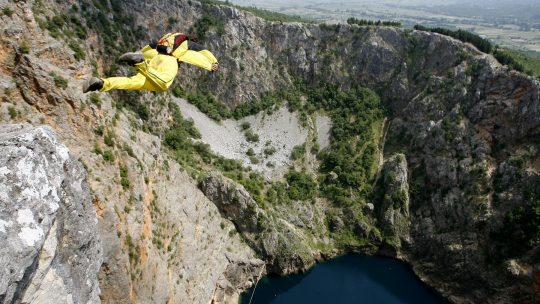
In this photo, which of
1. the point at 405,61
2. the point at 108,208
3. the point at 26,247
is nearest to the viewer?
the point at 26,247

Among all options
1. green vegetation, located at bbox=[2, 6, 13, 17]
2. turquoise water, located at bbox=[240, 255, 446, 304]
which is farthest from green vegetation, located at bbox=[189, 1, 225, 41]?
green vegetation, located at bbox=[2, 6, 13, 17]

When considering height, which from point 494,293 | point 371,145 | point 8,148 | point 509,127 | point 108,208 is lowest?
point 494,293

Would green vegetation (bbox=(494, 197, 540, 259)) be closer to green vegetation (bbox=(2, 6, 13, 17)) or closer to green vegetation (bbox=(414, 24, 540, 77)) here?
green vegetation (bbox=(414, 24, 540, 77))

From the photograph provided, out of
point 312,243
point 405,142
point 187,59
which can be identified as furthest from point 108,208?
point 405,142

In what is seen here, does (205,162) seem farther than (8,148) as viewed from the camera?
Yes

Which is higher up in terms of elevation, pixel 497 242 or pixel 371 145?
pixel 371 145

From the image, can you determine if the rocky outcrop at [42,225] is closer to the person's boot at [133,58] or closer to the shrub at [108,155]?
the person's boot at [133,58]

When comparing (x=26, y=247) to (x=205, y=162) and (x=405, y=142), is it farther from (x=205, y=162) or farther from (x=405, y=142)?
(x=405, y=142)

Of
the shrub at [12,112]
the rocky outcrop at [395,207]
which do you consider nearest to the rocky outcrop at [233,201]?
the rocky outcrop at [395,207]

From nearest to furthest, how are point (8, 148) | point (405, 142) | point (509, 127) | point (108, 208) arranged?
point (8, 148)
point (108, 208)
point (509, 127)
point (405, 142)
